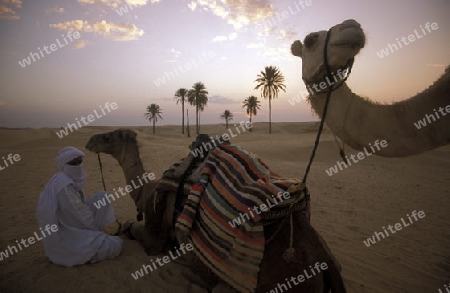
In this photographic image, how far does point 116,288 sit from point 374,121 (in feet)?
12.2

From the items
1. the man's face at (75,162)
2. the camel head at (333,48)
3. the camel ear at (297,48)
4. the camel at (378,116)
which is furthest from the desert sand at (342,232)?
the camel ear at (297,48)

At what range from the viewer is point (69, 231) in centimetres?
384

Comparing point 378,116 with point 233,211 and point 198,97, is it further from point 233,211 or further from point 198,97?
point 198,97

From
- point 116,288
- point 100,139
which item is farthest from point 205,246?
point 100,139

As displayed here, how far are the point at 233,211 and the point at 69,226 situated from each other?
294cm

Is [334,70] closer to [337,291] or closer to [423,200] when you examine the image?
[337,291]

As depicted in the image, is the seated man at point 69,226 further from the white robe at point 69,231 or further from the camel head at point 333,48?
the camel head at point 333,48

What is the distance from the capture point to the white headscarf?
368cm

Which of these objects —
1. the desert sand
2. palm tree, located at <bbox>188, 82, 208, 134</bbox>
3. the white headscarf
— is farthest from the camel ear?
palm tree, located at <bbox>188, 82, 208, 134</bbox>

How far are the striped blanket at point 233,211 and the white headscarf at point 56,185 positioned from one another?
7.51 ft

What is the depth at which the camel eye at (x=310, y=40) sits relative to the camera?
7.29 feet

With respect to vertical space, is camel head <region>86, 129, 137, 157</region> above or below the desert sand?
above

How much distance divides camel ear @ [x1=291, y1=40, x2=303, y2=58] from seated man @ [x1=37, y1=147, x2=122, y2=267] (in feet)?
12.0

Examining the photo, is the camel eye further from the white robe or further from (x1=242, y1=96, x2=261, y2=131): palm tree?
(x1=242, y1=96, x2=261, y2=131): palm tree
